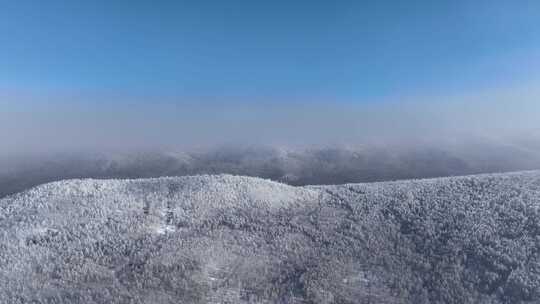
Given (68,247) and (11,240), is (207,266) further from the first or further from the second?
(11,240)

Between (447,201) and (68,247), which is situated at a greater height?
(447,201)

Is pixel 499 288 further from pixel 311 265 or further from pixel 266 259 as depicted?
pixel 266 259

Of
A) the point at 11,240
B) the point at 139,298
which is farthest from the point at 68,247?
the point at 139,298

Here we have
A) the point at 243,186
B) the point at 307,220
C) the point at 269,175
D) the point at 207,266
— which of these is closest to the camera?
the point at 207,266

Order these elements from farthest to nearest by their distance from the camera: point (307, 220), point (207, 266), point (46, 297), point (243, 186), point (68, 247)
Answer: point (243, 186), point (307, 220), point (68, 247), point (207, 266), point (46, 297)

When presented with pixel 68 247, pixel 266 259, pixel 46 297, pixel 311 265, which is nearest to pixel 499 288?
pixel 311 265

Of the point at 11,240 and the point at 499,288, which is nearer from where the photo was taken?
the point at 499,288
